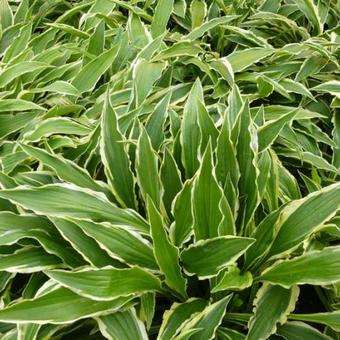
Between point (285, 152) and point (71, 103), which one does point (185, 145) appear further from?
point (71, 103)

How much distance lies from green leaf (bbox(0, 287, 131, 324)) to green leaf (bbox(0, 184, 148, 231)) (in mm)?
200

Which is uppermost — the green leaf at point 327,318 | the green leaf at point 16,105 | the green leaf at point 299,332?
the green leaf at point 16,105

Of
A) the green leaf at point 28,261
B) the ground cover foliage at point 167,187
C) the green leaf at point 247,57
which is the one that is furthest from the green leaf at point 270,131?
the green leaf at point 28,261

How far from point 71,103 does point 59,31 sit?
56 cm

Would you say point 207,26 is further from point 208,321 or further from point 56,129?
point 208,321

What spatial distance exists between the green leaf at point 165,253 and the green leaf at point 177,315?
4cm

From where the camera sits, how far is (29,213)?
1.50 metres

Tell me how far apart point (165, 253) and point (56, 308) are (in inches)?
10.3

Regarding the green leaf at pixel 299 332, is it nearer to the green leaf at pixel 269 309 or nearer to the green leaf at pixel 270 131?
the green leaf at pixel 269 309

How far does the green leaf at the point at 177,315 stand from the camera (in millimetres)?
1272

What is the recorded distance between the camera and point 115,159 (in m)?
1.58

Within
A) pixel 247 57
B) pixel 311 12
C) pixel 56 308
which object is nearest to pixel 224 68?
pixel 247 57

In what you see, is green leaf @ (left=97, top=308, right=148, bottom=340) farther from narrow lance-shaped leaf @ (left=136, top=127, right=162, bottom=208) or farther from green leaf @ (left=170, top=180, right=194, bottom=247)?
narrow lance-shaped leaf @ (left=136, top=127, right=162, bottom=208)

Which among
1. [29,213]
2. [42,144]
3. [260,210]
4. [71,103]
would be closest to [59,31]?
[71,103]
